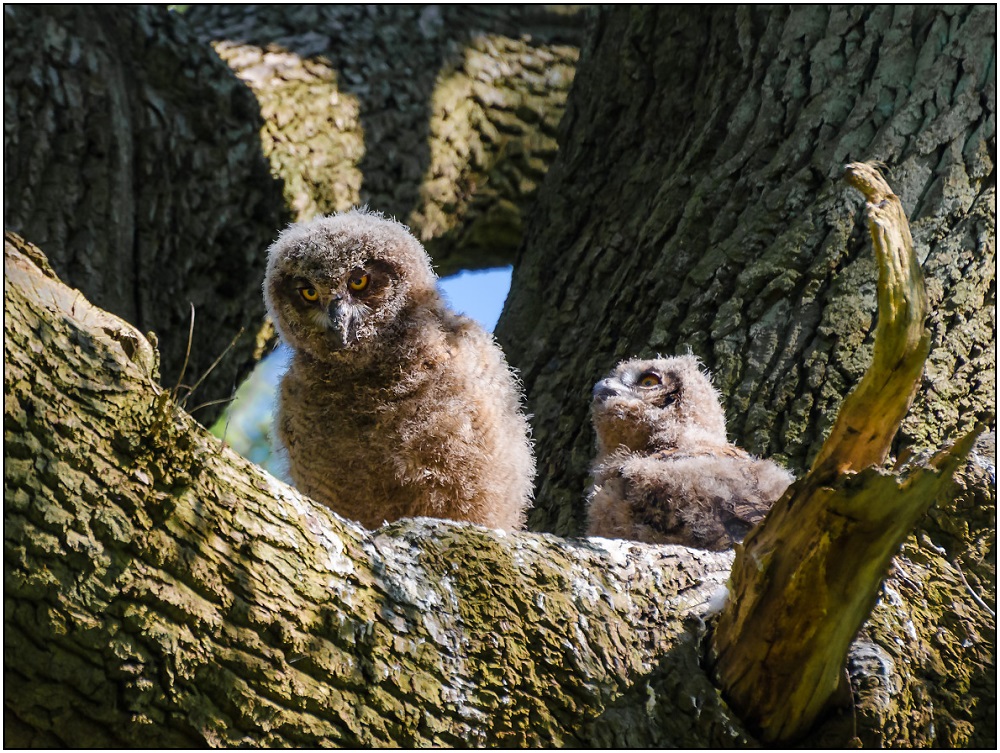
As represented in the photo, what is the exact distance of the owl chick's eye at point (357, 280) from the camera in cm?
366

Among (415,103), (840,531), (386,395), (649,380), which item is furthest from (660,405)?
(415,103)

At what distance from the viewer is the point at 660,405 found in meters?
4.13

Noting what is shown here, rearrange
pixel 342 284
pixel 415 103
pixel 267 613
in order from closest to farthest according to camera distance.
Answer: pixel 267 613 < pixel 342 284 < pixel 415 103

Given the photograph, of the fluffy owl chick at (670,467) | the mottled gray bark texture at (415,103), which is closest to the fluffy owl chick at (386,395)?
the fluffy owl chick at (670,467)

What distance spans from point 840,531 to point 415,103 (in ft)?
14.0

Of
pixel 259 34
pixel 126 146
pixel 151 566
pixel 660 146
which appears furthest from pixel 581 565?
pixel 259 34

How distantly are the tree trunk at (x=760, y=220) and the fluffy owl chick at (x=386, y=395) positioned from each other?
2.03 feet

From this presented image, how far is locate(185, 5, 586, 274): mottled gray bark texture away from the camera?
546 cm

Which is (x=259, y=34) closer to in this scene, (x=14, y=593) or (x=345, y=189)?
(x=345, y=189)

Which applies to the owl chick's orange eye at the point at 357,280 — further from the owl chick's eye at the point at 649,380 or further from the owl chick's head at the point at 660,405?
the owl chick's eye at the point at 649,380

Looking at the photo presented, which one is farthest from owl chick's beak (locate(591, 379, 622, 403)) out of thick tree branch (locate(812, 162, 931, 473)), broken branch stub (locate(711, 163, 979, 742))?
thick tree branch (locate(812, 162, 931, 473))

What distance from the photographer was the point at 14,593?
1.78 meters

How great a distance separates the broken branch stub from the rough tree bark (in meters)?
0.13

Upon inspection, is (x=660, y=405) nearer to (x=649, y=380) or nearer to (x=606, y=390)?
(x=649, y=380)
